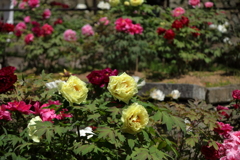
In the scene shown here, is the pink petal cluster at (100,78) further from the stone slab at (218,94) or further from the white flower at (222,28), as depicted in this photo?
the white flower at (222,28)

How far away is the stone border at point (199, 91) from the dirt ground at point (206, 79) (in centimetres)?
38

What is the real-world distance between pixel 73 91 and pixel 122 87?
30cm

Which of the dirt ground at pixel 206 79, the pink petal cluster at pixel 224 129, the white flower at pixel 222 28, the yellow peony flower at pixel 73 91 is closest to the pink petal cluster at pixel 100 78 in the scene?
the yellow peony flower at pixel 73 91

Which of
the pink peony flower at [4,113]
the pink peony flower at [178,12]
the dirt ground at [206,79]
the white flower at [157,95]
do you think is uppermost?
the pink peony flower at [178,12]

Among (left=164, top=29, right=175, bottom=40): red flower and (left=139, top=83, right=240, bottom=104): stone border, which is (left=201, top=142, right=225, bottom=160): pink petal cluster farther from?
(left=164, top=29, right=175, bottom=40): red flower

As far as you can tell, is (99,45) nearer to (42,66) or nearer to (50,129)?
(42,66)

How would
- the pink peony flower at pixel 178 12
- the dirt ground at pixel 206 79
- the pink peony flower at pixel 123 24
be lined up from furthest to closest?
the pink peony flower at pixel 178 12, the pink peony flower at pixel 123 24, the dirt ground at pixel 206 79

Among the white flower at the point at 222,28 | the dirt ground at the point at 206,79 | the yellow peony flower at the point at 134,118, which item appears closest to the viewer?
the yellow peony flower at the point at 134,118

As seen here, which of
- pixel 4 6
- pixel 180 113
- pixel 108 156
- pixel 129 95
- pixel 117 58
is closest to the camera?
pixel 129 95

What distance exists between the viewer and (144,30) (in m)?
5.96

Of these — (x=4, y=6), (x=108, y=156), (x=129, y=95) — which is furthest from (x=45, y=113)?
(x=4, y=6)

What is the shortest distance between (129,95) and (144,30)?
3885 millimetres

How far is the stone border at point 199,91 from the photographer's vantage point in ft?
14.7

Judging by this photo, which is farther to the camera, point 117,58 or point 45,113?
point 117,58
